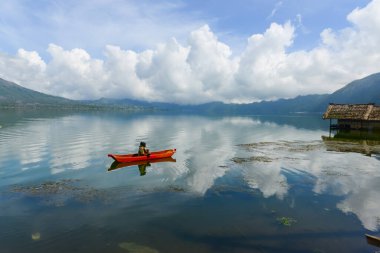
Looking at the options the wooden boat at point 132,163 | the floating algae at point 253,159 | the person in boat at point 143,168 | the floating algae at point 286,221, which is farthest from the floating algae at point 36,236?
the floating algae at point 253,159

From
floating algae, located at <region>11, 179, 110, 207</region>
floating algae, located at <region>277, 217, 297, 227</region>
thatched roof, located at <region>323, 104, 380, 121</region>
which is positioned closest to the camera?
floating algae, located at <region>277, 217, 297, 227</region>

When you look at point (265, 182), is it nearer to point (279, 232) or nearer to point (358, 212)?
point (358, 212)

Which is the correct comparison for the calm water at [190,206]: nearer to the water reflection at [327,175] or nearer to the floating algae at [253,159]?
the water reflection at [327,175]

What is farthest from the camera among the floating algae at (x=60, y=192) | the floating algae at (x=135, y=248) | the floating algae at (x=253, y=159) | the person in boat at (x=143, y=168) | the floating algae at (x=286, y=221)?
the floating algae at (x=253, y=159)

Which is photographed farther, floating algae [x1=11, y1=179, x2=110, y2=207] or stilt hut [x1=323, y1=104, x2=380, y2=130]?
stilt hut [x1=323, y1=104, x2=380, y2=130]

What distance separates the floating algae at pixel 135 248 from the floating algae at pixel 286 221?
7654 mm

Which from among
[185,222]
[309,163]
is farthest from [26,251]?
[309,163]

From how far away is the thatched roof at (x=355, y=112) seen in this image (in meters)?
69.9

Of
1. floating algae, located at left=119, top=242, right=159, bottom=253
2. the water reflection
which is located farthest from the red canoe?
floating algae, located at left=119, top=242, right=159, bottom=253

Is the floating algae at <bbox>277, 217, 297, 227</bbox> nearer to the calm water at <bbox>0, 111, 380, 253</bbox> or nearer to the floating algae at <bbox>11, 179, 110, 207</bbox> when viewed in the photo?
the calm water at <bbox>0, 111, 380, 253</bbox>

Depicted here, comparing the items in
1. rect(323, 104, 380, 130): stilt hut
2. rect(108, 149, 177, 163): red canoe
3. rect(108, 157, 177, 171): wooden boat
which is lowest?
rect(108, 157, 177, 171): wooden boat

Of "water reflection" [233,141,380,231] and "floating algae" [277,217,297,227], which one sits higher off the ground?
"floating algae" [277,217,297,227]

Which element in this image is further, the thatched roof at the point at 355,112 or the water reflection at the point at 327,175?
the thatched roof at the point at 355,112

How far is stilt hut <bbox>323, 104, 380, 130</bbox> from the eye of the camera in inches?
2759
